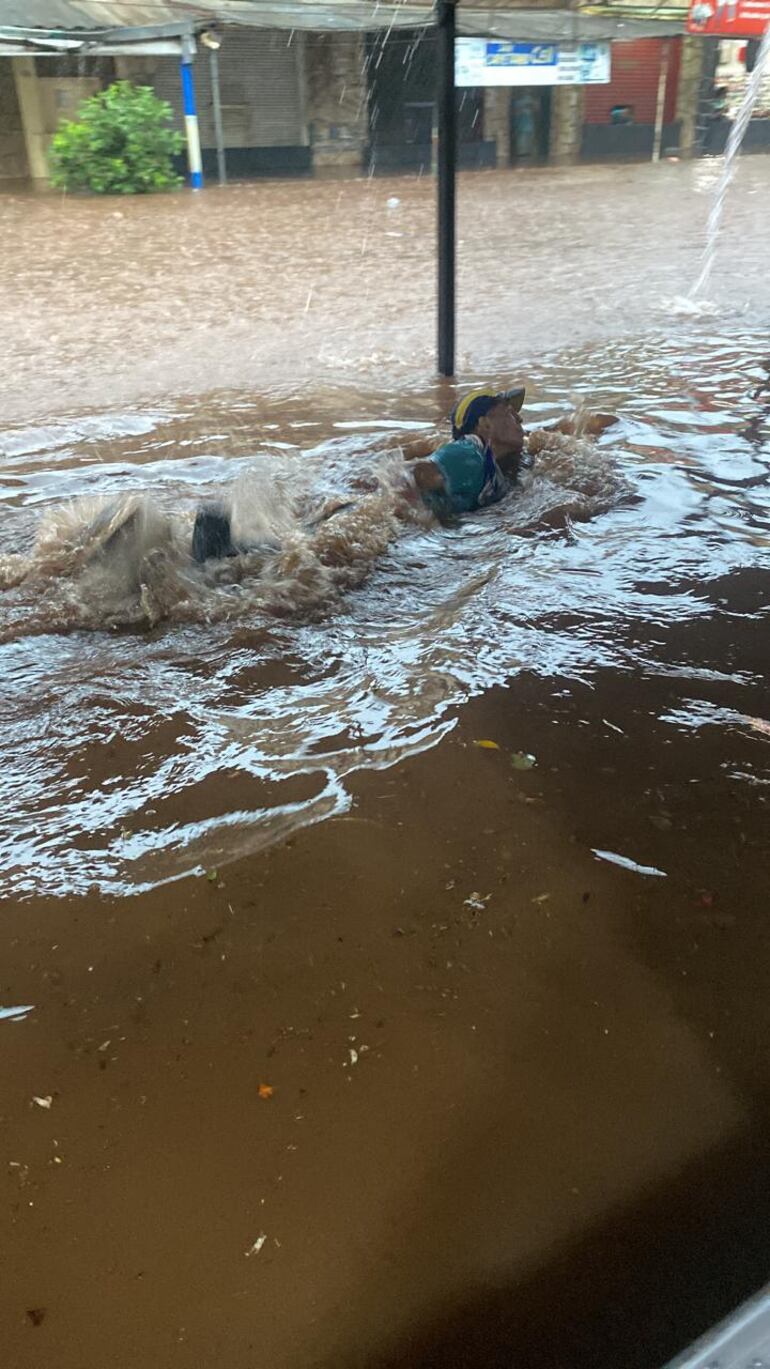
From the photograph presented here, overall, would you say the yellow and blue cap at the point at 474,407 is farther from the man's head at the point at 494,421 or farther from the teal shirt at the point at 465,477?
the teal shirt at the point at 465,477

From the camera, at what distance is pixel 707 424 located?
4.94 metres

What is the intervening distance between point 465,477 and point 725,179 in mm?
14413

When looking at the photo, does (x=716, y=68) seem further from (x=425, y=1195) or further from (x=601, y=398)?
(x=425, y=1195)

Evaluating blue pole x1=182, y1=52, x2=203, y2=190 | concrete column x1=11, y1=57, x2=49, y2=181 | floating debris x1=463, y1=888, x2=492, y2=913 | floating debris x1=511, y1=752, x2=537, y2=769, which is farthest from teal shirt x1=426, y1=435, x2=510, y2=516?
concrete column x1=11, y1=57, x2=49, y2=181

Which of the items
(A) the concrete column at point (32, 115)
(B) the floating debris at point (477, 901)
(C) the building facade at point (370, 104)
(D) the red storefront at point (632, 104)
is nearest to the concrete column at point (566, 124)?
(C) the building facade at point (370, 104)

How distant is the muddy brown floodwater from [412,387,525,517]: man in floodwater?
0.32 feet

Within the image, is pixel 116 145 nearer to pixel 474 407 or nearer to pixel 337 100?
pixel 337 100

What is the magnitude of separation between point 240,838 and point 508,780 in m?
0.63

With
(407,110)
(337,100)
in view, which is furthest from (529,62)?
(337,100)

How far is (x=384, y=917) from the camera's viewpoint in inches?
74.0

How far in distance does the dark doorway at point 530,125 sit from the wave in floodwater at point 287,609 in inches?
619

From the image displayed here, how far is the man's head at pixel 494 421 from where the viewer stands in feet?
13.7

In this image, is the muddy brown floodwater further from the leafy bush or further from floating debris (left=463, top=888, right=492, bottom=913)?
the leafy bush

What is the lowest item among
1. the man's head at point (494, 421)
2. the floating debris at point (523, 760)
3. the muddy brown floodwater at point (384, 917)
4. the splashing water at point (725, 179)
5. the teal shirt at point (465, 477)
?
the muddy brown floodwater at point (384, 917)
